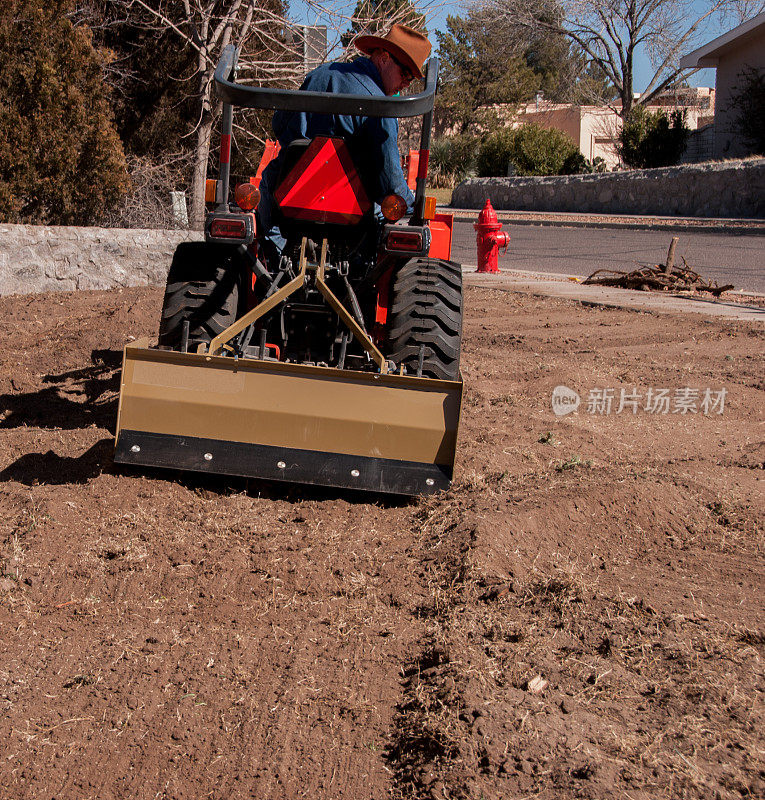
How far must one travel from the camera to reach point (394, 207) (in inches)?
171

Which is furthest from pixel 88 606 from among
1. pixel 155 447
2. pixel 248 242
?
pixel 248 242

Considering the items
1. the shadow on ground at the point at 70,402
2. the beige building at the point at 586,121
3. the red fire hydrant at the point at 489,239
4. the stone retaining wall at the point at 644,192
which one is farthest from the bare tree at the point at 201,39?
the beige building at the point at 586,121

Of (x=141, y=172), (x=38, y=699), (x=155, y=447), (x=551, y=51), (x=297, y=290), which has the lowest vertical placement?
(x=38, y=699)

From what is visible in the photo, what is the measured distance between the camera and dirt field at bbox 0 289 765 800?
8.32 ft

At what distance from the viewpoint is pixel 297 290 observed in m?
4.76

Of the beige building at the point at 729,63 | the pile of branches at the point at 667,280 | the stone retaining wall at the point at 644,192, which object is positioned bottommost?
the pile of branches at the point at 667,280

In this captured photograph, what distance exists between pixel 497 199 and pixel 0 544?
3065 cm

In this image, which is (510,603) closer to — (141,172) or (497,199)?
(141,172)

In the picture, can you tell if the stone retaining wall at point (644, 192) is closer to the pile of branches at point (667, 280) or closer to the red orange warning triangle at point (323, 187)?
the pile of branches at point (667, 280)

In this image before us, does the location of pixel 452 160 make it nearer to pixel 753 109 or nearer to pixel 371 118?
pixel 753 109

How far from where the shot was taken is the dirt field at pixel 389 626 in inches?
Result: 99.9

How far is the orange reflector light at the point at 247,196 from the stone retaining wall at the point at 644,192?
23.9 metres

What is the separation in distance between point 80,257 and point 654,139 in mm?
26503

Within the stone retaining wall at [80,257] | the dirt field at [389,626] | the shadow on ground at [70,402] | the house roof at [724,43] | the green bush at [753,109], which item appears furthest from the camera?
the house roof at [724,43]
